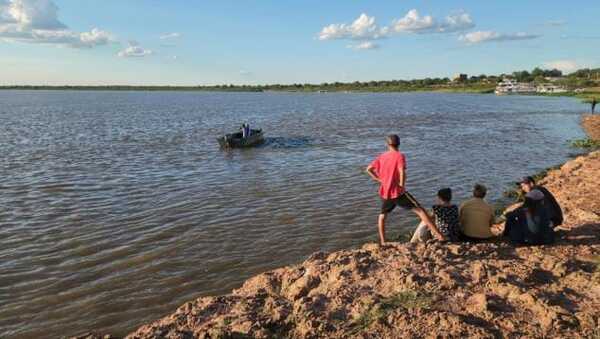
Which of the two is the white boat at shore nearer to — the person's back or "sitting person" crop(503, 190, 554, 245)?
"sitting person" crop(503, 190, 554, 245)

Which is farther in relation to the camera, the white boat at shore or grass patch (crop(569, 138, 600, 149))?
the white boat at shore

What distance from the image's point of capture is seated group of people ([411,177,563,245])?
863cm

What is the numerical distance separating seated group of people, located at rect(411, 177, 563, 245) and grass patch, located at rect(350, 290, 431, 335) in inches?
103

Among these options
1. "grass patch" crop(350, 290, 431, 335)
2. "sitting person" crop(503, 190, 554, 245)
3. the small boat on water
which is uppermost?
"sitting person" crop(503, 190, 554, 245)

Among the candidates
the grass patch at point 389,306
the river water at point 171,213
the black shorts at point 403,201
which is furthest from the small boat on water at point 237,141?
the grass patch at point 389,306

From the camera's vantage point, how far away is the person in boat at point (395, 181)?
880cm

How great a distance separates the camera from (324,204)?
1480cm

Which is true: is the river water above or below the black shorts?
below

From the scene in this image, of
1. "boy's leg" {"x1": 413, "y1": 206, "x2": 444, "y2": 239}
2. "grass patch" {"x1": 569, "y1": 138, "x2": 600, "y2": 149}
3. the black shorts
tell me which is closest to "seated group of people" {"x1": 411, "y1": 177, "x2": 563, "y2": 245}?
"boy's leg" {"x1": 413, "y1": 206, "x2": 444, "y2": 239}

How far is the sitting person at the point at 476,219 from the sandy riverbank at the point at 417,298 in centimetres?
38

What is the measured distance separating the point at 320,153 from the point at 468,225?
1733 centimetres

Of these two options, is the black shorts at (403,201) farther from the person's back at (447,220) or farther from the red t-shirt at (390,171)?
the person's back at (447,220)

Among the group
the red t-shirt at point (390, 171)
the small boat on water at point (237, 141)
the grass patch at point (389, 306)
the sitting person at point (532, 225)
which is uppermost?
the red t-shirt at point (390, 171)

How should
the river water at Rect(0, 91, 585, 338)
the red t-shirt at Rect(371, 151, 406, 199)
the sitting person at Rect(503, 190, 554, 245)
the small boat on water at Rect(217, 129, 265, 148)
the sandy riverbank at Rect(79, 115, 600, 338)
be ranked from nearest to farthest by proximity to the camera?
the sandy riverbank at Rect(79, 115, 600, 338) < the sitting person at Rect(503, 190, 554, 245) < the river water at Rect(0, 91, 585, 338) < the red t-shirt at Rect(371, 151, 406, 199) < the small boat on water at Rect(217, 129, 265, 148)
